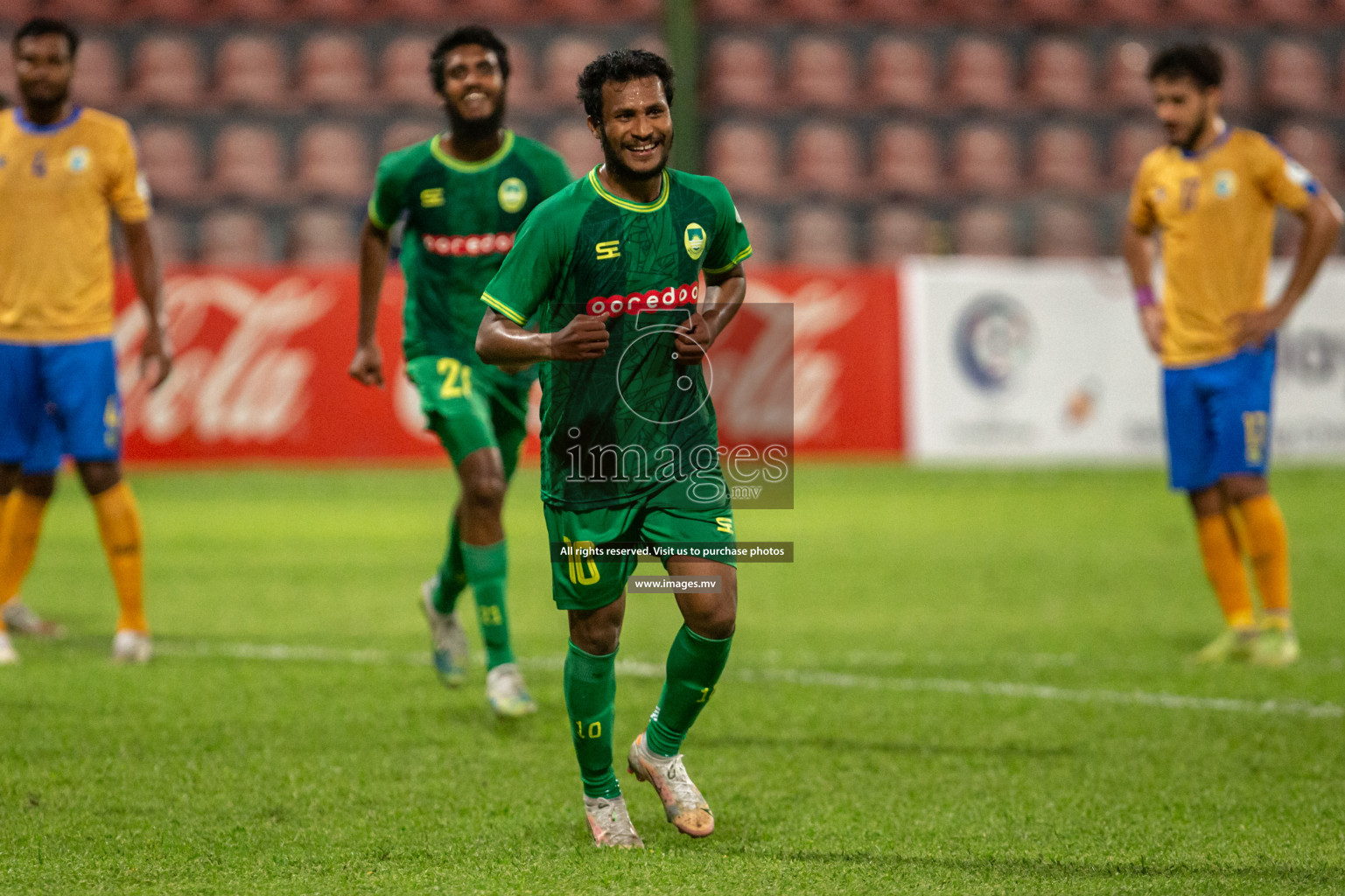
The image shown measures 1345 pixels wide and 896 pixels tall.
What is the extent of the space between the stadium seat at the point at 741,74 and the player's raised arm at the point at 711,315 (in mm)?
Result: 13260

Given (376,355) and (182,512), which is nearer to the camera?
(376,355)

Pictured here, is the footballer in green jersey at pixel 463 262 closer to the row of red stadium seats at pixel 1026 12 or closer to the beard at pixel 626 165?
the beard at pixel 626 165

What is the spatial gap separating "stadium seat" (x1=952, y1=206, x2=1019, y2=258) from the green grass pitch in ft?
22.1

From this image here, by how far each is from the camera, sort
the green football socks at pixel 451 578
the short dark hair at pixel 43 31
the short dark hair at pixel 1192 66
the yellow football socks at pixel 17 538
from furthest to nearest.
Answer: the yellow football socks at pixel 17 538 → the short dark hair at pixel 1192 66 → the short dark hair at pixel 43 31 → the green football socks at pixel 451 578

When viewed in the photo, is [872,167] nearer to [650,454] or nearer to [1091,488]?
[1091,488]

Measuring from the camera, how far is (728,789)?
444 cm

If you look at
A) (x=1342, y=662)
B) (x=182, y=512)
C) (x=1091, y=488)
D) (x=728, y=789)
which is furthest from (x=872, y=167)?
(x=728, y=789)

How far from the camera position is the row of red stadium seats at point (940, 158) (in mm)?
16484

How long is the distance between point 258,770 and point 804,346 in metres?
Answer: 9.45

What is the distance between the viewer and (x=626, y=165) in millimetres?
3719

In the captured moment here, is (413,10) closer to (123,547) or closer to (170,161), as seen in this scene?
(170,161)

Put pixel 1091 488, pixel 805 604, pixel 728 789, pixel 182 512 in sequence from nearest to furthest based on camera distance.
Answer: pixel 728 789, pixel 805 604, pixel 182 512, pixel 1091 488

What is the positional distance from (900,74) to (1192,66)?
1126cm

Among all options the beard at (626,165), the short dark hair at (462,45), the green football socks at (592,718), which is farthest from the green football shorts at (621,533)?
the short dark hair at (462,45)
